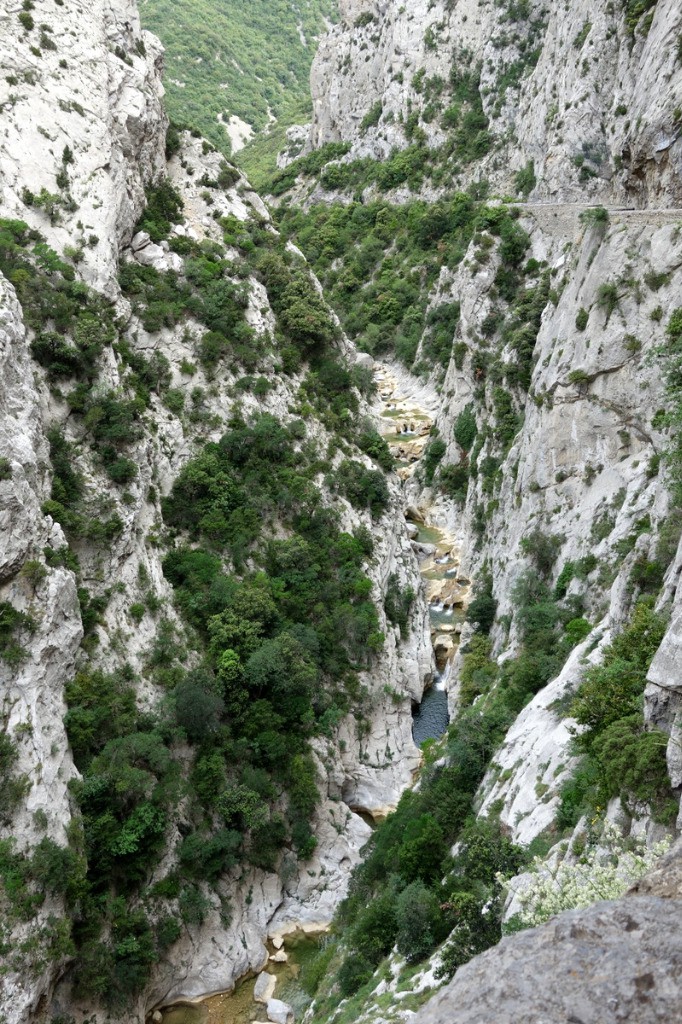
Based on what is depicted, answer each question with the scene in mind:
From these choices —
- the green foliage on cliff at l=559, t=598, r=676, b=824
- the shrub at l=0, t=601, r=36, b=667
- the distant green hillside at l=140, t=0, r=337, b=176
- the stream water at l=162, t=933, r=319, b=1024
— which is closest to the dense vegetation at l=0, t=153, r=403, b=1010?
the shrub at l=0, t=601, r=36, b=667

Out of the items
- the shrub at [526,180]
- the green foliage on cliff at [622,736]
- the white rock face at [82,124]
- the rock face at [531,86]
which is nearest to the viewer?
the green foliage on cliff at [622,736]

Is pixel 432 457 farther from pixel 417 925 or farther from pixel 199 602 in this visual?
pixel 417 925

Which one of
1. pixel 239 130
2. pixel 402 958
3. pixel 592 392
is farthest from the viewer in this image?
pixel 239 130

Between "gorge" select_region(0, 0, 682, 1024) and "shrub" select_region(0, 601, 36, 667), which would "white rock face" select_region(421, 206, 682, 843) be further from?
"shrub" select_region(0, 601, 36, 667)

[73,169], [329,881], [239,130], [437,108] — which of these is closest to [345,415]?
[73,169]

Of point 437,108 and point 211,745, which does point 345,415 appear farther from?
point 437,108

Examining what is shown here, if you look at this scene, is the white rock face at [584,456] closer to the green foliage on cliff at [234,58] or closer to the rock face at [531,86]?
the rock face at [531,86]

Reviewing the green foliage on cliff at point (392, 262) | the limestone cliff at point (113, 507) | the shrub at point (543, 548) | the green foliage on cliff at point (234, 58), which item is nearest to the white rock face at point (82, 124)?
the limestone cliff at point (113, 507)
